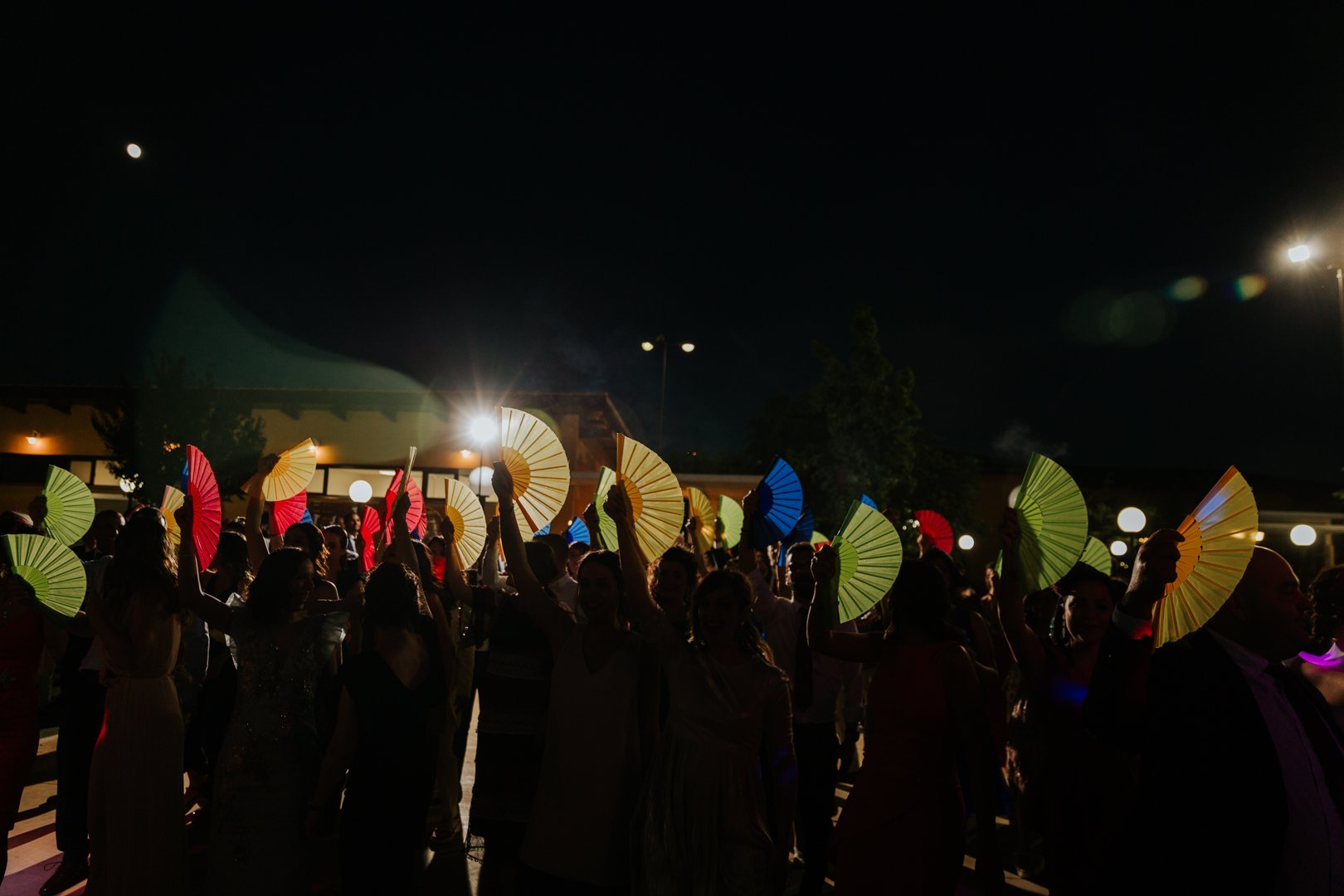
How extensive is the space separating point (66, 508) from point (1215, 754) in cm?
717

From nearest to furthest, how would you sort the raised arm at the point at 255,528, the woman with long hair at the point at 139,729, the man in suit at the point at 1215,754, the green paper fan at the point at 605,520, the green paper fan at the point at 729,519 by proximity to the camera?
the man in suit at the point at 1215,754, the woman with long hair at the point at 139,729, the raised arm at the point at 255,528, the green paper fan at the point at 605,520, the green paper fan at the point at 729,519

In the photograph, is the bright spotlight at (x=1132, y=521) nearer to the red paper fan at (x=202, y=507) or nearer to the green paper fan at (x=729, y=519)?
the green paper fan at (x=729, y=519)

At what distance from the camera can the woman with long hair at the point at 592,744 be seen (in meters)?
3.26

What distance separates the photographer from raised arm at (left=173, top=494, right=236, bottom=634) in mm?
4285

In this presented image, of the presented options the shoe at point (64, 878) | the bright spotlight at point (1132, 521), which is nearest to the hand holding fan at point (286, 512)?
the shoe at point (64, 878)

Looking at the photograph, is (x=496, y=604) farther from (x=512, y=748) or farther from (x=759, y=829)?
(x=759, y=829)

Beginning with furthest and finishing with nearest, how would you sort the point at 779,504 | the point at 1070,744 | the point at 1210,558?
the point at 779,504, the point at 1070,744, the point at 1210,558

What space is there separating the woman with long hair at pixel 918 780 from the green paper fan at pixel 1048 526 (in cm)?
55

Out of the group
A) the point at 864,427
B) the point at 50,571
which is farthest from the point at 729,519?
the point at 864,427

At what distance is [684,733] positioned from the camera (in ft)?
11.1

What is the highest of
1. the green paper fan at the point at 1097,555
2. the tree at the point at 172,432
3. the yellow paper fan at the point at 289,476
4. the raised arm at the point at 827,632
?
the tree at the point at 172,432

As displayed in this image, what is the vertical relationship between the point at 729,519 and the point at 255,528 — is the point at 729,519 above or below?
above

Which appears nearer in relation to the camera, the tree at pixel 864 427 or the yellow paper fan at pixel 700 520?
the yellow paper fan at pixel 700 520

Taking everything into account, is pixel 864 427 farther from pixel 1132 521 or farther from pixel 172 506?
pixel 172 506
